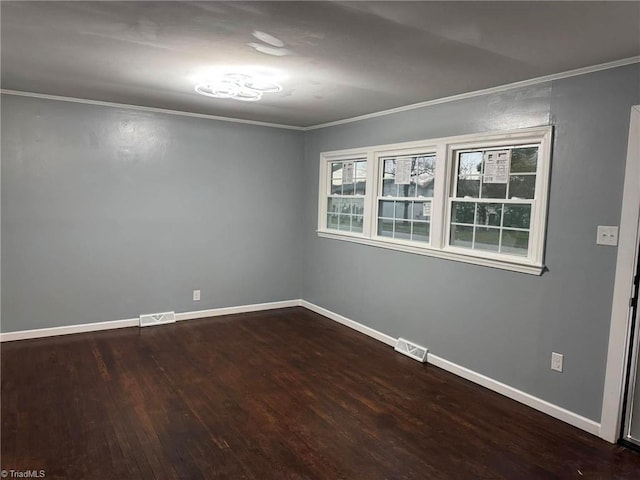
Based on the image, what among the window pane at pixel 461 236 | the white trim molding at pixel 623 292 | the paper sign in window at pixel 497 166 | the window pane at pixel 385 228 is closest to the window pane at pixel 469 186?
the paper sign in window at pixel 497 166

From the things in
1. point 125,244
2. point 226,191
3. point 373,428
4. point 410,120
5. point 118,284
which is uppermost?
point 410,120

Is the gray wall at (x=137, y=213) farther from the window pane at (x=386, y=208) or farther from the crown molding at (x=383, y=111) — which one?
the window pane at (x=386, y=208)

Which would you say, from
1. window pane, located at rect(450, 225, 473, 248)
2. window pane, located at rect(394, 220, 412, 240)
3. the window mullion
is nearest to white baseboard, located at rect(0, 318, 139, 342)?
window pane, located at rect(394, 220, 412, 240)

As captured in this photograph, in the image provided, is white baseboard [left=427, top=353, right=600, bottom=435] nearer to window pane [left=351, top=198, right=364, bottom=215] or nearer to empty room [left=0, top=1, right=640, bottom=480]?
empty room [left=0, top=1, right=640, bottom=480]

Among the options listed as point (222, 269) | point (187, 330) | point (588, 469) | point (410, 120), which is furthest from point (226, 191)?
point (588, 469)

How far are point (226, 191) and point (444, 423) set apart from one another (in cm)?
353

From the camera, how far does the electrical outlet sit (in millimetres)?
3043

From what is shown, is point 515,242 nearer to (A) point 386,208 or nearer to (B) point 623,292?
(B) point 623,292

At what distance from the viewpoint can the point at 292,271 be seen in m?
5.84

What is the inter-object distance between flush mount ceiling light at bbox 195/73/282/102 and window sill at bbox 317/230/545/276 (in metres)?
1.89

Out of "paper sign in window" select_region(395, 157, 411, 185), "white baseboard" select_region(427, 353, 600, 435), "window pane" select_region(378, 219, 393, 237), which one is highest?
"paper sign in window" select_region(395, 157, 411, 185)

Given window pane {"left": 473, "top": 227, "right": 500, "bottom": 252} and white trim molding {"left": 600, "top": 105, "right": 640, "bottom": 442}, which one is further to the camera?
window pane {"left": 473, "top": 227, "right": 500, "bottom": 252}

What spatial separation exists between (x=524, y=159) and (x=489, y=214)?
20.1 inches

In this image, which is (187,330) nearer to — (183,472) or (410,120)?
(183,472)
